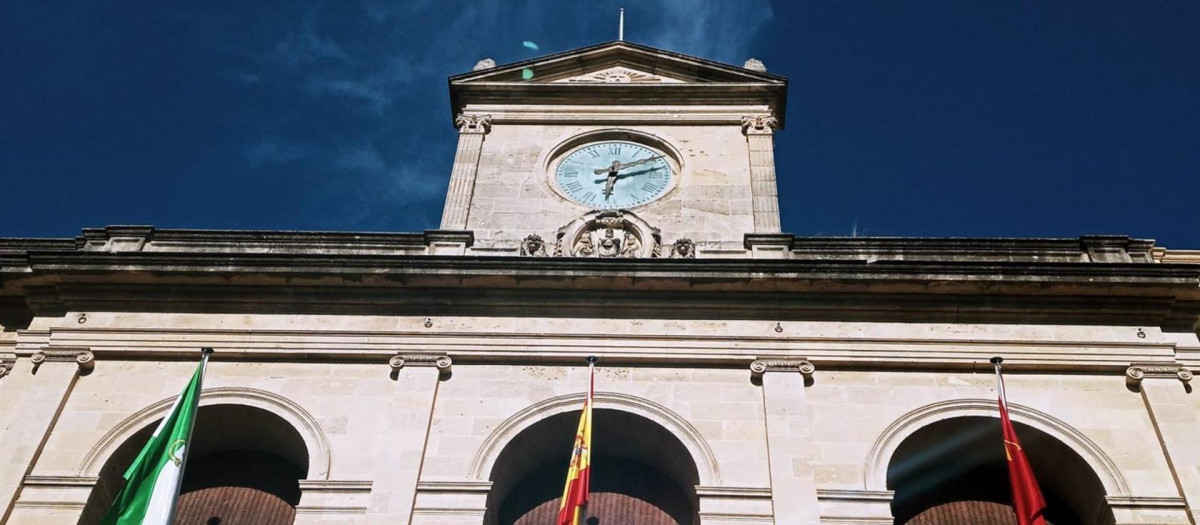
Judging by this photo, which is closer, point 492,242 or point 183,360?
point 183,360

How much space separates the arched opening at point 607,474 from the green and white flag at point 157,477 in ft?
12.2

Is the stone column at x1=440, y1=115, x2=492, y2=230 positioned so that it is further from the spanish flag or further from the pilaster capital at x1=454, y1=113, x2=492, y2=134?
the spanish flag

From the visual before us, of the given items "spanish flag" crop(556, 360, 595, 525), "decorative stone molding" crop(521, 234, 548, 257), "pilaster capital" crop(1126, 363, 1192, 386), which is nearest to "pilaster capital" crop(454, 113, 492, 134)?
"decorative stone molding" crop(521, 234, 548, 257)

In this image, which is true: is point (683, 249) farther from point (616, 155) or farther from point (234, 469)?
point (234, 469)

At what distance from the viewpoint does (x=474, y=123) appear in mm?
21172

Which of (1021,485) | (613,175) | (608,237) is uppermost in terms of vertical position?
(613,175)

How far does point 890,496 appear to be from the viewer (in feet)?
50.5

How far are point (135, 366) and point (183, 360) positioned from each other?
0.62 metres

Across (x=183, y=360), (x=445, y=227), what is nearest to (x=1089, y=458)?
(x=445, y=227)

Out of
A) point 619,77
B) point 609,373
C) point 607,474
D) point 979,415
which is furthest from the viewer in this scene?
point 619,77

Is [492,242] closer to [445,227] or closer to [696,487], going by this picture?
[445,227]

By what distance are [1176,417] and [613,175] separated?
8.70 meters

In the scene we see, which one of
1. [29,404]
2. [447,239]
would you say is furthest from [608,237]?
[29,404]

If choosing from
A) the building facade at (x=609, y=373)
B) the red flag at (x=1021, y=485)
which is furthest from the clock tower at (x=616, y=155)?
the red flag at (x=1021, y=485)
